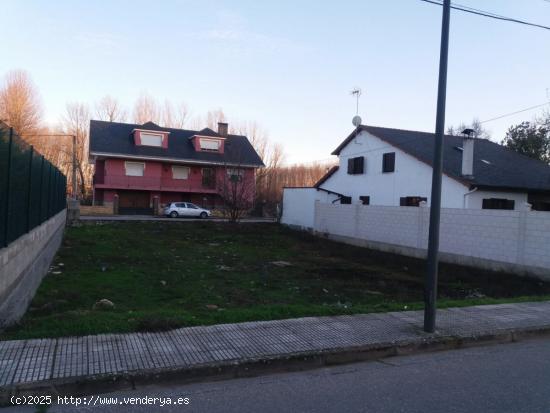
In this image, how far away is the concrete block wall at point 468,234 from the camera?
13.5m

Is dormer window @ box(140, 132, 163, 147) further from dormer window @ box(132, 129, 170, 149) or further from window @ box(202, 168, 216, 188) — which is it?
window @ box(202, 168, 216, 188)

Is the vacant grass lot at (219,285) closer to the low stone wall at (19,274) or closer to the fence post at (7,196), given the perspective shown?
the low stone wall at (19,274)

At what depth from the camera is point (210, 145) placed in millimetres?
48250

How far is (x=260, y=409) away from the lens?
14.0 feet

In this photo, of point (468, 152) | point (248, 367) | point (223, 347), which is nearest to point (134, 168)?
point (468, 152)

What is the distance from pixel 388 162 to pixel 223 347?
78.5 ft

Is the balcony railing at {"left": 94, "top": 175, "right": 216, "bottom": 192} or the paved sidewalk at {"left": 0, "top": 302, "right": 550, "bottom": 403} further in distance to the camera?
the balcony railing at {"left": 94, "top": 175, "right": 216, "bottom": 192}

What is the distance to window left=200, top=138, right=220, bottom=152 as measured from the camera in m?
47.8

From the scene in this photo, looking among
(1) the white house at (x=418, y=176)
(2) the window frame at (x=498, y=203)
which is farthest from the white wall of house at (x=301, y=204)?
(2) the window frame at (x=498, y=203)

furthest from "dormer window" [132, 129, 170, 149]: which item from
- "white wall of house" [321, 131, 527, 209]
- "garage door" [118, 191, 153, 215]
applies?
"white wall of house" [321, 131, 527, 209]

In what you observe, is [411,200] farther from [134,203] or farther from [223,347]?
[134,203]

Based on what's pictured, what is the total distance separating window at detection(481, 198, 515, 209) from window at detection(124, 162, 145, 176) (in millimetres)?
31807

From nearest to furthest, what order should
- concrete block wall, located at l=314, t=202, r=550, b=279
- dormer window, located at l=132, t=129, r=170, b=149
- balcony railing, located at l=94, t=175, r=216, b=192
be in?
1. concrete block wall, located at l=314, t=202, r=550, b=279
2. balcony railing, located at l=94, t=175, r=216, b=192
3. dormer window, located at l=132, t=129, r=170, b=149

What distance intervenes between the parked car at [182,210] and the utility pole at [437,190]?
35690mm
